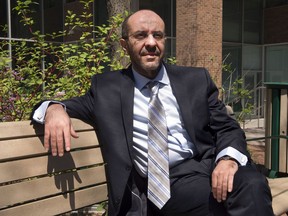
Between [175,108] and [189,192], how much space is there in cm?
53

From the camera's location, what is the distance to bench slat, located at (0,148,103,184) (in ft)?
7.32

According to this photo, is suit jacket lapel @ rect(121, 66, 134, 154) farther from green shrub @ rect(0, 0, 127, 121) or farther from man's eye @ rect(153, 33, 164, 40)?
green shrub @ rect(0, 0, 127, 121)

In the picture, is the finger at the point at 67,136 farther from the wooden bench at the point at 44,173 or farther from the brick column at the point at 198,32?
the brick column at the point at 198,32

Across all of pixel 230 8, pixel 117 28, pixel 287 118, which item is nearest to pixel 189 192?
pixel 117 28

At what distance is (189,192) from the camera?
8.05 ft

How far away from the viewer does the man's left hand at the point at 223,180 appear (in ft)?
7.03

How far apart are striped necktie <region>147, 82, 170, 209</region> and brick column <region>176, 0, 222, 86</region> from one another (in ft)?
33.5

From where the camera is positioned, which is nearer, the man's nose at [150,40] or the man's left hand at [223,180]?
the man's left hand at [223,180]

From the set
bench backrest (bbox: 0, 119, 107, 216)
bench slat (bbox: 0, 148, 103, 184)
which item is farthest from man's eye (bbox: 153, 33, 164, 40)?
bench slat (bbox: 0, 148, 103, 184)

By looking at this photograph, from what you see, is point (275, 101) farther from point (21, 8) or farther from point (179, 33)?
point (179, 33)

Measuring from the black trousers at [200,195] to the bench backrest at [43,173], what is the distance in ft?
0.95

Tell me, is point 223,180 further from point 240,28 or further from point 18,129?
point 240,28

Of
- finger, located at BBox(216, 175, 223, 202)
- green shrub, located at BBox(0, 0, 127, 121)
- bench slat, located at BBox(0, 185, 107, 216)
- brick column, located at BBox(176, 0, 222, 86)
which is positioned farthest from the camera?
brick column, located at BBox(176, 0, 222, 86)

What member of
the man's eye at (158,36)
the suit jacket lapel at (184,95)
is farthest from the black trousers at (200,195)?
the man's eye at (158,36)
